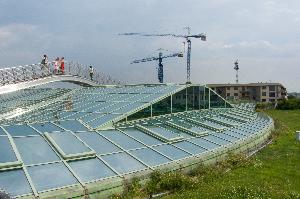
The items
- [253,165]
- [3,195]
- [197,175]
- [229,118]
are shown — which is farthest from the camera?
[229,118]

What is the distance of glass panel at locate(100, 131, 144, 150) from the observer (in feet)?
65.6

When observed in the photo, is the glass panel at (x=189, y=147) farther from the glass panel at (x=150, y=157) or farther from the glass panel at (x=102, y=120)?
the glass panel at (x=102, y=120)

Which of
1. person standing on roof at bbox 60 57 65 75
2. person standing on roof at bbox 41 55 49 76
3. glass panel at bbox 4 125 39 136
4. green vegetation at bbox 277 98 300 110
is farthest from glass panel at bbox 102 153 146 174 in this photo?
green vegetation at bbox 277 98 300 110

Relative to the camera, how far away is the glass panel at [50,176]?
578 inches

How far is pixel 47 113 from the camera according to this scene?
27297 millimetres

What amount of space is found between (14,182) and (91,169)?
10.6 ft

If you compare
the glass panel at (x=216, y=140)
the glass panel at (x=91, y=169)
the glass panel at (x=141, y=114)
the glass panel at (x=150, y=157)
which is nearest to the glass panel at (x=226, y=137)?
the glass panel at (x=216, y=140)

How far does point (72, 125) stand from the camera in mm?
22625

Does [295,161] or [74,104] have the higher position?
[74,104]

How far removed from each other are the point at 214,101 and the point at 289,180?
58.6 feet

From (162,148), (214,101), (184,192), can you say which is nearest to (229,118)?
(214,101)

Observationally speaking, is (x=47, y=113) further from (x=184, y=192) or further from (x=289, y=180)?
(x=289, y=180)

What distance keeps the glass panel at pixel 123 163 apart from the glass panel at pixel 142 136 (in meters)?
2.63

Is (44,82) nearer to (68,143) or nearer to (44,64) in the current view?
(44,64)
